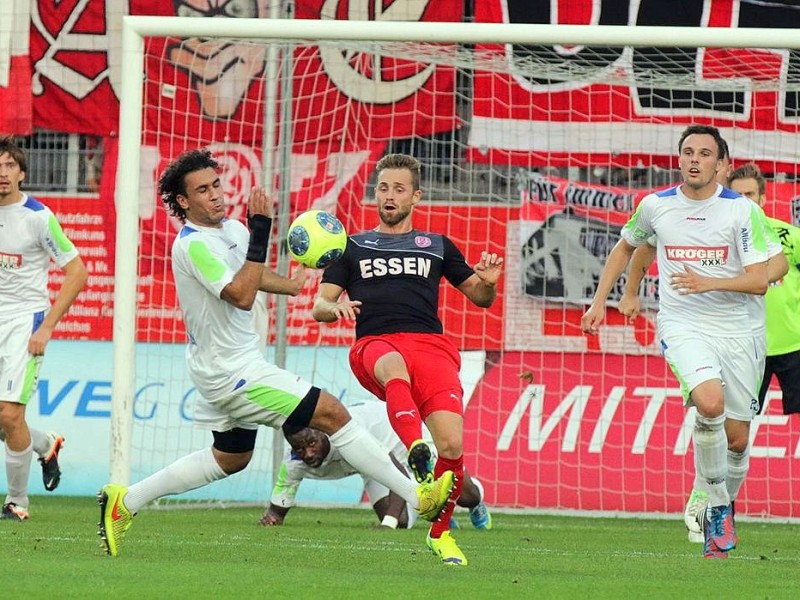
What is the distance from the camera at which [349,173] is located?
12.4m

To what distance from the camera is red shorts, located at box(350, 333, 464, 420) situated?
730 cm

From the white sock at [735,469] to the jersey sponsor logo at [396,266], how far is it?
2209mm

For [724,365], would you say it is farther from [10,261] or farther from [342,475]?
[10,261]

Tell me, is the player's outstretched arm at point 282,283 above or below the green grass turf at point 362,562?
above

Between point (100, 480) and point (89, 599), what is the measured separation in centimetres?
736

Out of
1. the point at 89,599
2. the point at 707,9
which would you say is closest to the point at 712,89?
the point at 707,9

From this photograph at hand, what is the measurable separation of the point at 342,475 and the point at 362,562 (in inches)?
119

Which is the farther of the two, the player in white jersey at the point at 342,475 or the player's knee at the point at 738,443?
the player in white jersey at the point at 342,475

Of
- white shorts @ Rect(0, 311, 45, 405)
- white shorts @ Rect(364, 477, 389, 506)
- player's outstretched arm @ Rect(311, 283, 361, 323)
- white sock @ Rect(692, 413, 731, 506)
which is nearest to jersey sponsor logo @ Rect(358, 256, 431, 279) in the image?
player's outstretched arm @ Rect(311, 283, 361, 323)

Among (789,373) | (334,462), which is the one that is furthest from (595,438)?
(334,462)

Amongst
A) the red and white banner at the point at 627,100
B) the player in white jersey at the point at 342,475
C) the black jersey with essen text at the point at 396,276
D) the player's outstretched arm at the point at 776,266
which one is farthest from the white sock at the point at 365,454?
the red and white banner at the point at 627,100

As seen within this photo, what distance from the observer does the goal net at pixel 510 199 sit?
1211cm

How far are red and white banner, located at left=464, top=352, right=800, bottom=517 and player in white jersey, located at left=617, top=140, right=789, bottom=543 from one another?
2.78 m

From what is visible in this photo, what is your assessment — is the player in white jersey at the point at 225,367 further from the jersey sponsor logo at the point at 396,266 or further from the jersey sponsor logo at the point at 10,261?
the jersey sponsor logo at the point at 10,261
